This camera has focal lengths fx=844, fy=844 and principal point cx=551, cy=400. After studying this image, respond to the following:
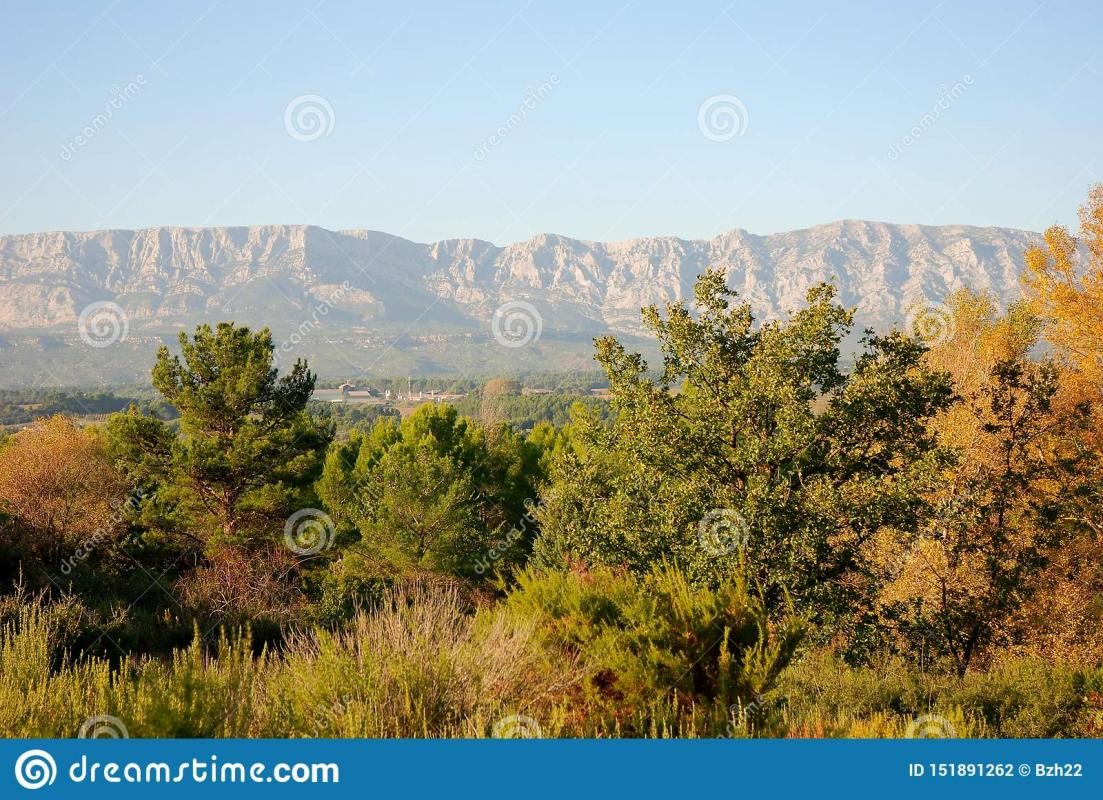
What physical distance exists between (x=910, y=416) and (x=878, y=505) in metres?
2.83

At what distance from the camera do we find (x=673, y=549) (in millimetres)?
17391

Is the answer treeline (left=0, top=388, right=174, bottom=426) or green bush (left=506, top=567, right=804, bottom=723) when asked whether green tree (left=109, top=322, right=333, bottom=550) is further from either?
treeline (left=0, top=388, right=174, bottom=426)

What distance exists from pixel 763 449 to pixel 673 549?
275cm

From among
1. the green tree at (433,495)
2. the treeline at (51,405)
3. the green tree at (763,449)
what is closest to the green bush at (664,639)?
the green tree at (763,449)

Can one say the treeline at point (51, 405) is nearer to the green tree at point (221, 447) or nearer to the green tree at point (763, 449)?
the green tree at point (221, 447)

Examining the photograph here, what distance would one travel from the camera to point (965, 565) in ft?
70.9

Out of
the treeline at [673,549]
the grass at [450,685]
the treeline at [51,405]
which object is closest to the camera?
the grass at [450,685]

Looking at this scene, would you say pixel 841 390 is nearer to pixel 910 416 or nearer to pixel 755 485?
pixel 910 416

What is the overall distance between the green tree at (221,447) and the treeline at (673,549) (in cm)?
12

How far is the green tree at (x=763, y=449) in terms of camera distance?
16594 millimetres

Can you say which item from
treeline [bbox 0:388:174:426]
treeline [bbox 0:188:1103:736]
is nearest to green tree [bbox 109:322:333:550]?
treeline [bbox 0:188:1103:736]

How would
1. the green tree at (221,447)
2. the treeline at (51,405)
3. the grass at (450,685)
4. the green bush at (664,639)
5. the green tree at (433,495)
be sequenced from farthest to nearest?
1. the treeline at (51,405)
2. the green tree at (433,495)
3. the green tree at (221,447)
4. the green bush at (664,639)
5. the grass at (450,685)

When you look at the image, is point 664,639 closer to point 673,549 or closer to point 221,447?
point 673,549

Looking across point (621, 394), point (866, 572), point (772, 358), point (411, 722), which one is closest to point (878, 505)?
point (866, 572)
